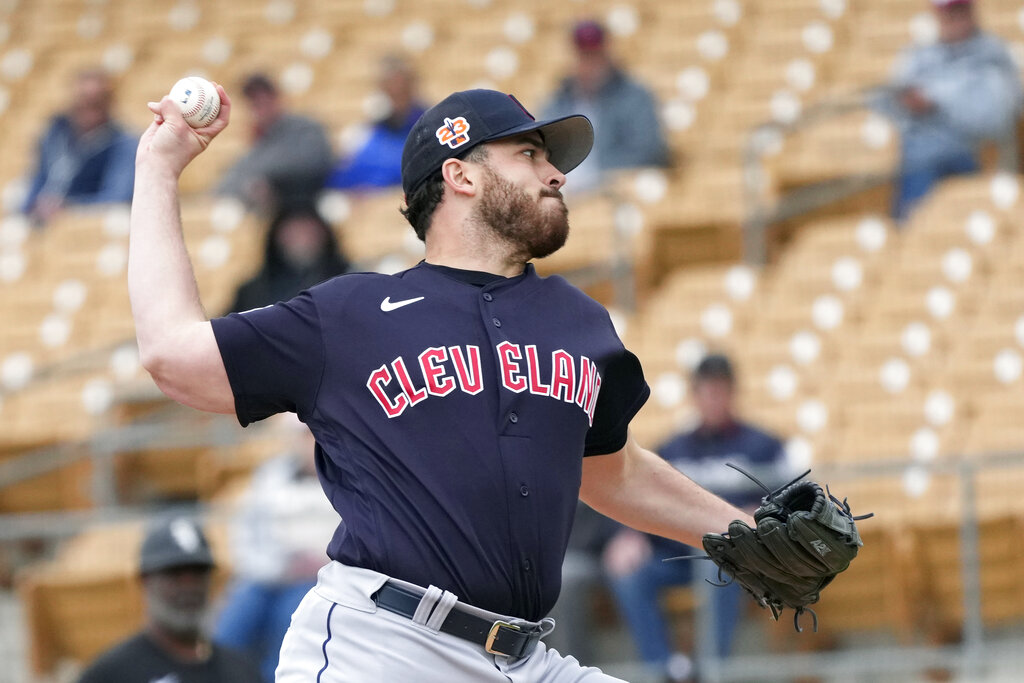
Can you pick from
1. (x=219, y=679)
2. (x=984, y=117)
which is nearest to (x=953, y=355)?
(x=984, y=117)

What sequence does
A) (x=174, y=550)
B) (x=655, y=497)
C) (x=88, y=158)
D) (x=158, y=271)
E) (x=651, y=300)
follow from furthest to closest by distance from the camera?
1. (x=88, y=158)
2. (x=651, y=300)
3. (x=174, y=550)
4. (x=655, y=497)
5. (x=158, y=271)

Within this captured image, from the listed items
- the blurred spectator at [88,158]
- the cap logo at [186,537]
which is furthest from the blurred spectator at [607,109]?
the cap logo at [186,537]

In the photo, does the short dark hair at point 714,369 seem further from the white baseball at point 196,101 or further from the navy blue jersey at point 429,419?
the white baseball at point 196,101

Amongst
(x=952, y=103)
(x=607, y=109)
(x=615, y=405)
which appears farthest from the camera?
(x=607, y=109)

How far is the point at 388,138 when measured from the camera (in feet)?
30.1

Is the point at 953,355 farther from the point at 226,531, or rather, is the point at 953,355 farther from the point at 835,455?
the point at 226,531

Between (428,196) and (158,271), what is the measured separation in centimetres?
57

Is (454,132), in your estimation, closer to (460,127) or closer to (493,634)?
(460,127)

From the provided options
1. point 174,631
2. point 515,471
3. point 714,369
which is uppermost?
→ point 515,471

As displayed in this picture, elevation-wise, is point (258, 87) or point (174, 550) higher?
point (258, 87)

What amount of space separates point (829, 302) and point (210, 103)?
5.47 metres

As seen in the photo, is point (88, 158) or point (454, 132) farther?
point (88, 158)

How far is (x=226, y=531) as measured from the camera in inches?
268

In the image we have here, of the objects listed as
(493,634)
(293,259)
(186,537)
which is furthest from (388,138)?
(493,634)
